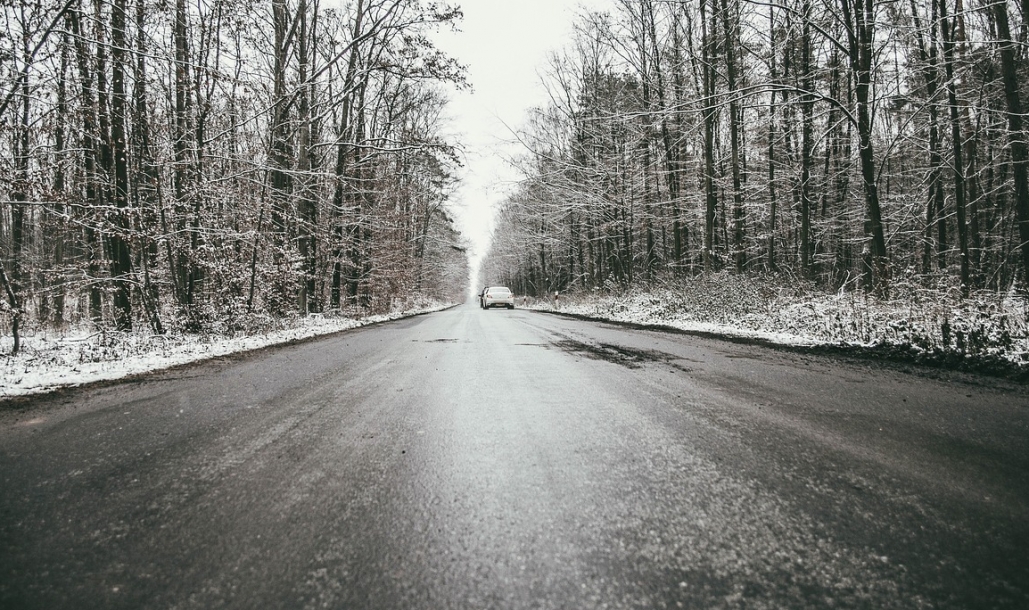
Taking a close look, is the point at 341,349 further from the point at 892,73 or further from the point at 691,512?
the point at 892,73

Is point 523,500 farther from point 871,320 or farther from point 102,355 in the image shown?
point 871,320

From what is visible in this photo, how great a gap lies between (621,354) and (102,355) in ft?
24.0

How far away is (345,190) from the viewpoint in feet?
54.9

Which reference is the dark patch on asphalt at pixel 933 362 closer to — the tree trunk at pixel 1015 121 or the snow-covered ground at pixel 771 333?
the snow-covered ground at pixel 771 333

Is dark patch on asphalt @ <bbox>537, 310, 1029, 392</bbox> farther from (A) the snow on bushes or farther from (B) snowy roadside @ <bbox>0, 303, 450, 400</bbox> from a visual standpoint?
(B) snowy roadside @ <bbox>0, 303, 450, 400</bbox>

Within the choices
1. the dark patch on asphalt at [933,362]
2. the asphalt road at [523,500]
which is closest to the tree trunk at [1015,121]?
the dark patch on asphalt at [933,362]

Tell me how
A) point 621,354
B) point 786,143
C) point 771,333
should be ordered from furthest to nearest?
point 786,143, point 771,333, point 621,354

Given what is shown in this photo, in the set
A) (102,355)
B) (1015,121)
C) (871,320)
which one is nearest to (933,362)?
(871,320)

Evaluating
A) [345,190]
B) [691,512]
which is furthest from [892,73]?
[345,190]

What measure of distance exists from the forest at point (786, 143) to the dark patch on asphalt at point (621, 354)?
5.59m

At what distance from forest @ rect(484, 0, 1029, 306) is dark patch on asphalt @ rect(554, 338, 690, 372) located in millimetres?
5591

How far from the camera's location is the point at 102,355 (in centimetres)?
606

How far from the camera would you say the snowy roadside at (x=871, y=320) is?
4.72 meters

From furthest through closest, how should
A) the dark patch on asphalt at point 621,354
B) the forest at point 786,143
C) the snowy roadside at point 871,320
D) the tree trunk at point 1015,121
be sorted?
the forest at point 786,143 → the tree trunk at point 1015,121 → the dark patch on asphalt at point 621,354 → the snowy roadside at point 871,320
